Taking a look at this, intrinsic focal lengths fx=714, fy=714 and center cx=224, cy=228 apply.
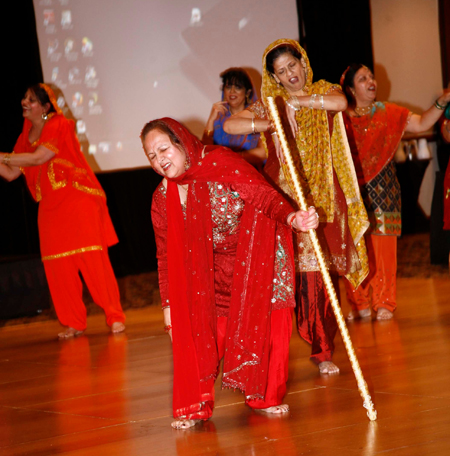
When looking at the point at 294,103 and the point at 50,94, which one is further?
the point at 50,94

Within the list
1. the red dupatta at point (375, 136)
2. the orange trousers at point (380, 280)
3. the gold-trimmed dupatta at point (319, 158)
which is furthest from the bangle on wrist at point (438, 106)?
the gold-trimmed dupatta at point (319, 158)

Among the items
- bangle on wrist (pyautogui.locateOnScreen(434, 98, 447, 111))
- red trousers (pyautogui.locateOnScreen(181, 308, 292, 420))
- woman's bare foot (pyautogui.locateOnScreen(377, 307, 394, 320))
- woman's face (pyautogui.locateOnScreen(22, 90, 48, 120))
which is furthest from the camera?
woman's face (pyautogui.locateOnScreen(22, 90, 48, 120))

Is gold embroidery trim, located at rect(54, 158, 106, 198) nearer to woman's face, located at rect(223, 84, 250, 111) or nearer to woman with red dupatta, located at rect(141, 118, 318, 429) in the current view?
woman's face, located at rect(223, 84, 250, 111)

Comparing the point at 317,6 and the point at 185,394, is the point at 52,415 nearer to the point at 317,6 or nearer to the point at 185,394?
the point at 185,394

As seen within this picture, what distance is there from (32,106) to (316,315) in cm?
257

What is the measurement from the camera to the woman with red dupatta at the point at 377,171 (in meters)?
4.37

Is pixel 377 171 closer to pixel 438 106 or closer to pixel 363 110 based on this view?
pixel 363 110

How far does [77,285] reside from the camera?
16.0 feet

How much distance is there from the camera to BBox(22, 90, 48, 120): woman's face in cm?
470

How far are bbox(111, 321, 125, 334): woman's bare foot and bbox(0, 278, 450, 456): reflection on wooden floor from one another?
0.37 meters

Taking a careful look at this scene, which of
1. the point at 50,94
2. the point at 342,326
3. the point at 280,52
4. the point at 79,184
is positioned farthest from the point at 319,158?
the point at 50,94

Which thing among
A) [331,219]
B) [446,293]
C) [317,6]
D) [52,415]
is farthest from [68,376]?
[317,6]

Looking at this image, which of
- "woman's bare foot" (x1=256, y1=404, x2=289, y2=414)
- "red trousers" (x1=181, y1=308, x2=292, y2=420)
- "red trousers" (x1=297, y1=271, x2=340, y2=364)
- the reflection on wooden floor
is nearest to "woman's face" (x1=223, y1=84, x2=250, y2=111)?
the reflection on wooden floor

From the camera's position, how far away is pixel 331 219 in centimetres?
319
